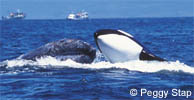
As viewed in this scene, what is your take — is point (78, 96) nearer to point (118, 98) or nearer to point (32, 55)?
point (118, 98)

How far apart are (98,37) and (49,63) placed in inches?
99.5

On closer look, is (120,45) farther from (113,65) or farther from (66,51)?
(66,51)

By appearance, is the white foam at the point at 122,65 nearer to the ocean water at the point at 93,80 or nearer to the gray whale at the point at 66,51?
the ocean water at the point at 93,80

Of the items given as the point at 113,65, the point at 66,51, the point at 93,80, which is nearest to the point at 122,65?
the point at 113,65

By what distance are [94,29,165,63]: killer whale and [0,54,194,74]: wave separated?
268mm

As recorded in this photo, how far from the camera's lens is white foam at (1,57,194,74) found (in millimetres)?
14664

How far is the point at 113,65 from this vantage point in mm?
15469

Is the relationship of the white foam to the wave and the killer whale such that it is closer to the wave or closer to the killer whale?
the wave

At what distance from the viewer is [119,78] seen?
13117 millimetres

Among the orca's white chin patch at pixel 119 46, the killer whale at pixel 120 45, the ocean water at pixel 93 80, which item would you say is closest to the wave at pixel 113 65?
the ocean water at pixel 93 80

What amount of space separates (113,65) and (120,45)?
3.21 feet

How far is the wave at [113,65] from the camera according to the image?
14.7 meters

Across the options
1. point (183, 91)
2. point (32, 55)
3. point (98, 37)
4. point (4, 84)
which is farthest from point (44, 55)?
point (183, 91)

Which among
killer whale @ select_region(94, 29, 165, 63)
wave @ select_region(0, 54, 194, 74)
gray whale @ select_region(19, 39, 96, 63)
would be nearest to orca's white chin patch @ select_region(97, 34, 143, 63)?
killer whale @ select_region(94, 29, 165, 63)
